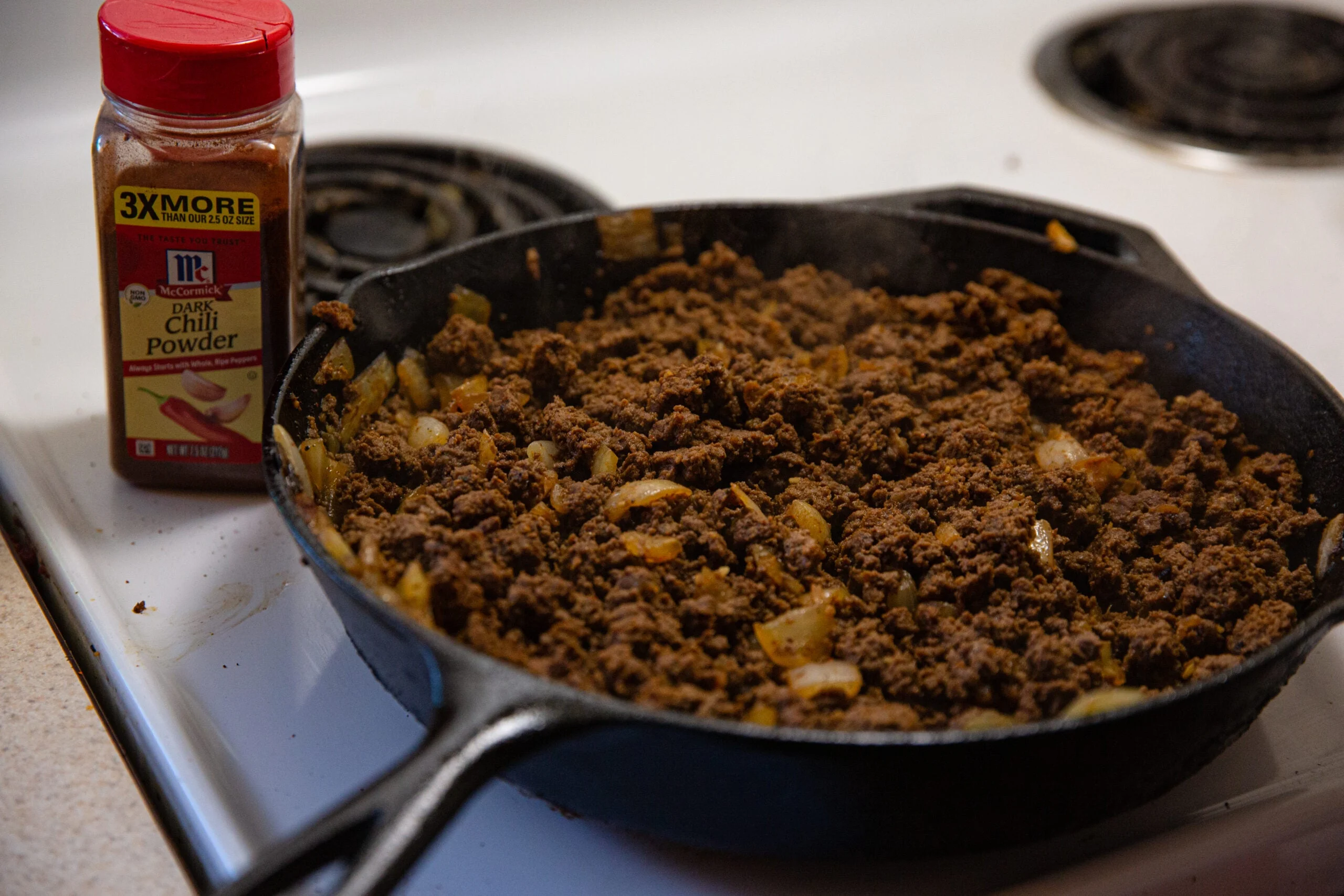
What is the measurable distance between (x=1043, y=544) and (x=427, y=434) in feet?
1.72

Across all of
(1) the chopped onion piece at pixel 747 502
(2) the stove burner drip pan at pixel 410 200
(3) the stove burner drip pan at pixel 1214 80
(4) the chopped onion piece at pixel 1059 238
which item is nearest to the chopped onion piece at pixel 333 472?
(1) the chopped onion piece at pixel 747 502

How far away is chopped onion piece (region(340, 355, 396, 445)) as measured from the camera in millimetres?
981

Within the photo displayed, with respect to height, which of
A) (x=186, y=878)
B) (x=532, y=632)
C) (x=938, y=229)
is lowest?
(x=186, y=878)

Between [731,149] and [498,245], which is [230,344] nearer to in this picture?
[498,245]

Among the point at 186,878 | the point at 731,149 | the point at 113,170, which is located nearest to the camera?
the point at 186,878

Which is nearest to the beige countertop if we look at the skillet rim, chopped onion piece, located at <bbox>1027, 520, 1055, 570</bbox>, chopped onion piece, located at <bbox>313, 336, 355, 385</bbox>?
the skillet rim

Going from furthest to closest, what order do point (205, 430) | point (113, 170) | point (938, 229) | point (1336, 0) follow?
1. point (1336, 0)
2. point (938, 229)
3. point (205, 430)
4. point (113, 170)

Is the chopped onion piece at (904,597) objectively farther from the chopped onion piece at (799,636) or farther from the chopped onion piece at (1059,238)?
the chopped onion piece at (1059,238)

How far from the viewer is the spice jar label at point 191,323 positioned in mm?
944

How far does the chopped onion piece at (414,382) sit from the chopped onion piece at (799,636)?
16.3 inches

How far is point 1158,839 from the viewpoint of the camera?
81 centimetres

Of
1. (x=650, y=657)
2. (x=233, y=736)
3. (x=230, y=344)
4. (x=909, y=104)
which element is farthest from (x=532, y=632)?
(x=909, y=104)

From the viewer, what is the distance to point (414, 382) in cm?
106

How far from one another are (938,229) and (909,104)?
0.80 m
